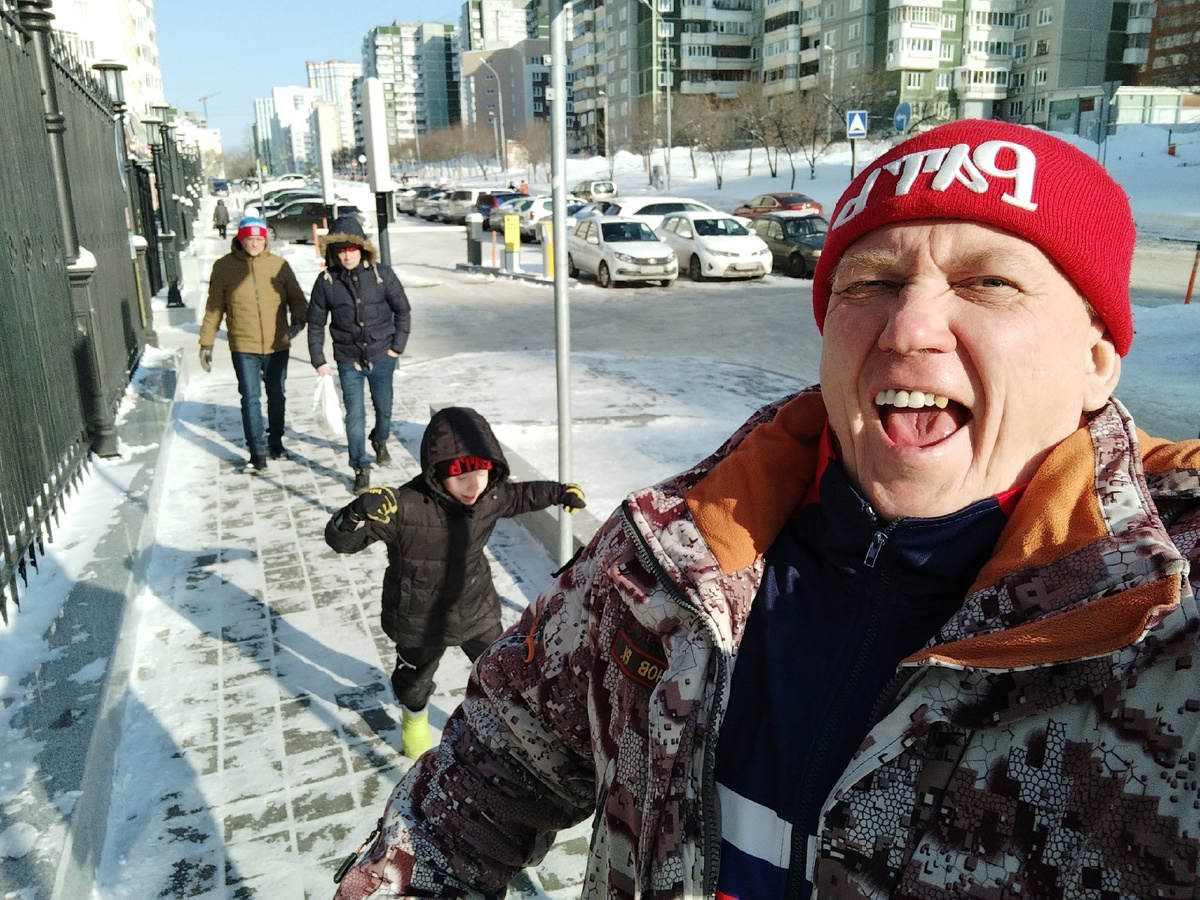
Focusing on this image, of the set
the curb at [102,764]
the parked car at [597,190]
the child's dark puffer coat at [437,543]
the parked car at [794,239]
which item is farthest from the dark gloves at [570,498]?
the parked car at [597,190]

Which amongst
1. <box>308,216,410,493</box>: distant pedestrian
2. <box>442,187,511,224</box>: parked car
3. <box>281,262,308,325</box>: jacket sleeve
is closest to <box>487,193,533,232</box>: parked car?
<box>442,187,511,224</box>: parked car

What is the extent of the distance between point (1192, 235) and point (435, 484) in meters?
32.2

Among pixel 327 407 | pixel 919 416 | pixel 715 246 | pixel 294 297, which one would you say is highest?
pixel 919 416

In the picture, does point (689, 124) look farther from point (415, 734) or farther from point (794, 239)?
point (415, 734)

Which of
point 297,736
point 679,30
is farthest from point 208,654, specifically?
point 679,30

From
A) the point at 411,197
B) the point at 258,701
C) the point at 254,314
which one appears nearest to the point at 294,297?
the point at 254,314

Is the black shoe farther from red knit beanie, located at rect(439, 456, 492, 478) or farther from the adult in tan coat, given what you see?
red knit beanie, located at rect(439, 456, 492, 478)

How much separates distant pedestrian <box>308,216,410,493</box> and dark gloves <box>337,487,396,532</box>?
312 centimetres

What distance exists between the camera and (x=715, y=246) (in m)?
19.6

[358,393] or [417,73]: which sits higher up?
[417,73]

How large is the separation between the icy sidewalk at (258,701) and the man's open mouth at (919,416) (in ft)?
7.81

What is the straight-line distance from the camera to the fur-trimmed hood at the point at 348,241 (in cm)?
647

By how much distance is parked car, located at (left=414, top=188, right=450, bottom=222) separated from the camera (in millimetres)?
43188

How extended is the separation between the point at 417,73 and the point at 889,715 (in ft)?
593
